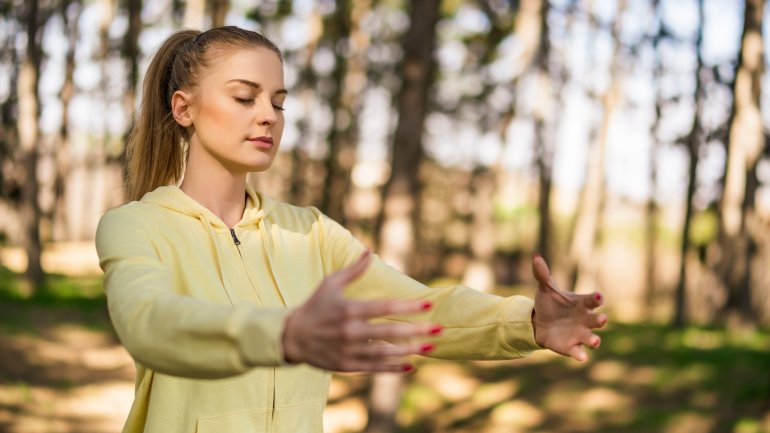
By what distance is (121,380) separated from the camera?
1238 centimetres

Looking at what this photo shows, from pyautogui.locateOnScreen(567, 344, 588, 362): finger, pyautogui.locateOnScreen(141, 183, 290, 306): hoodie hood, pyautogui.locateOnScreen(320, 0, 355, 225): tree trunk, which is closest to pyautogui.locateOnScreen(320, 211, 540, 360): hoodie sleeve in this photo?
pyautogui.locateOnScreen(567, 344, 588, 362): finger

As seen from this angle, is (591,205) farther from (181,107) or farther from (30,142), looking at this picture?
(181,107)

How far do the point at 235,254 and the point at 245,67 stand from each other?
49 cm

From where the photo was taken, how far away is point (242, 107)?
2.48 m

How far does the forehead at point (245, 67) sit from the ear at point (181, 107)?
0.12 meters

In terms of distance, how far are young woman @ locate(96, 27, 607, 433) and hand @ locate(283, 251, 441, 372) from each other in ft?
1.28

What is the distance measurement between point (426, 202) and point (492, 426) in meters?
26.4

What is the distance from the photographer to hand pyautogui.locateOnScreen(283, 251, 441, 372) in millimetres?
1602

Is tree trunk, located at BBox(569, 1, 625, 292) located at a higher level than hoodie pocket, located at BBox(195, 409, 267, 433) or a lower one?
lower

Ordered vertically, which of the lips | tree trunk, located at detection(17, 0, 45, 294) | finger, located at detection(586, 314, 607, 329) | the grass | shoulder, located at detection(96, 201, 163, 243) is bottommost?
the grass

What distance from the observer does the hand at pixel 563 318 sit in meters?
2.44

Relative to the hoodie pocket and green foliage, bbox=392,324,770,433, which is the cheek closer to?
the hoodie pocket

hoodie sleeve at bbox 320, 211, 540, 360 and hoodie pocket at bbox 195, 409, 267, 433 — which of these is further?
hoodie sleeve at bbox 320, 211, 540, 360

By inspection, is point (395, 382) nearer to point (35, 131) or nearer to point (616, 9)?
point (35, 131)
